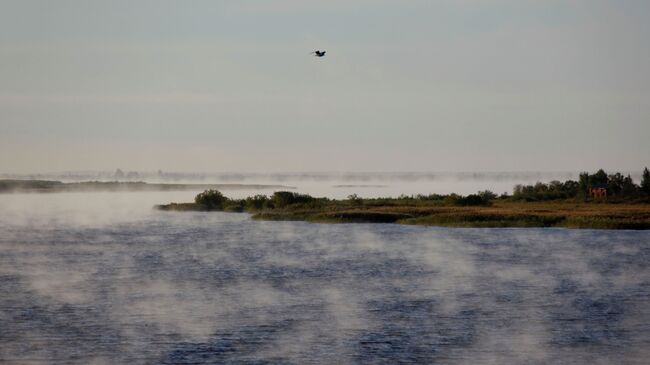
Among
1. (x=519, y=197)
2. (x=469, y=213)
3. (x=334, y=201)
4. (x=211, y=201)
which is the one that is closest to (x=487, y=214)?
(x=469, y=213)

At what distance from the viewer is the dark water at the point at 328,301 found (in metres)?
33.8

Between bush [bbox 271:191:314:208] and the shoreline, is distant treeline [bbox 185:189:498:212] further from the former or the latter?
the shoreline

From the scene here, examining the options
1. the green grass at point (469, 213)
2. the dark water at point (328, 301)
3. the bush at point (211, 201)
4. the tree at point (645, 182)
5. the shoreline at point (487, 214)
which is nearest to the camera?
the dark water at point (328, 301)

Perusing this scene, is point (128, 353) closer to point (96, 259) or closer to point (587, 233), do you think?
point (96, 259)

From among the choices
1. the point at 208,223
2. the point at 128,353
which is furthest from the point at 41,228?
the point at 128,353

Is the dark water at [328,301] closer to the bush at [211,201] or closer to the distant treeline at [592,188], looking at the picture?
the distant treeline at [592,188]

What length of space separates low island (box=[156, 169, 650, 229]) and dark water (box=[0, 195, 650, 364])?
12.3 m

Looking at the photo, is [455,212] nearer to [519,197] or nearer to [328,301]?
[519,197]

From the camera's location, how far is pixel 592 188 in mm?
123125

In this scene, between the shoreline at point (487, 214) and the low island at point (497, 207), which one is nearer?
the shoreline at point (487, 214)

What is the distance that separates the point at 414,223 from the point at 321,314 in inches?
2451

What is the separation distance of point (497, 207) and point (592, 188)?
16.0 meters

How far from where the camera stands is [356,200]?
130000mm

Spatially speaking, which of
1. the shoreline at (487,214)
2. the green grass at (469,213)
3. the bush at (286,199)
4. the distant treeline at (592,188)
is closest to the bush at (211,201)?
the green grass at (469,213)
